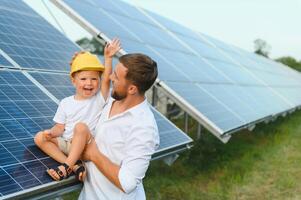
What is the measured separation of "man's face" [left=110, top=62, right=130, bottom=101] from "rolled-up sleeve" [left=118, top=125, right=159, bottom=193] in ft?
0.81

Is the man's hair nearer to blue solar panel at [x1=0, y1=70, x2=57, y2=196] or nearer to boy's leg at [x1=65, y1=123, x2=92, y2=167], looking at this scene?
boy's leg at [x1=65, y1=123, x2=92, y2=167]

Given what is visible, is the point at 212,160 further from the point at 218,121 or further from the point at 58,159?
the point at 58,159

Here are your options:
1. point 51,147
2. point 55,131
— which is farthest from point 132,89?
point 51,147

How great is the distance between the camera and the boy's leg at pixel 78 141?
346 centimetres

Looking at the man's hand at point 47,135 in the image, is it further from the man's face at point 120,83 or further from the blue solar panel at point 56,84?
the blue solar panel at point 56,84

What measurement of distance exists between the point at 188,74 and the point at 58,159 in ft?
23.6

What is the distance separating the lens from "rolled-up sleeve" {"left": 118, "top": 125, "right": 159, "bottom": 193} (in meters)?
3.12

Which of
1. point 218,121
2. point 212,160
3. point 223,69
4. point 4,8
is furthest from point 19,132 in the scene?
point 223,69

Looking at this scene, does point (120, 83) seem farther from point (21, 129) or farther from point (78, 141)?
point (21, 129)

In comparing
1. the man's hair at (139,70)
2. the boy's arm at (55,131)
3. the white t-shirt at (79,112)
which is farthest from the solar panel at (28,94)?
the man's hair at (139,70)

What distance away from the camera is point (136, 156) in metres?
3.11

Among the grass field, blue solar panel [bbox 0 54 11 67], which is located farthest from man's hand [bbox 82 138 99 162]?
the grass field

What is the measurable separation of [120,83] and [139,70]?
0.17 m

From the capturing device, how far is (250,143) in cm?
1323
